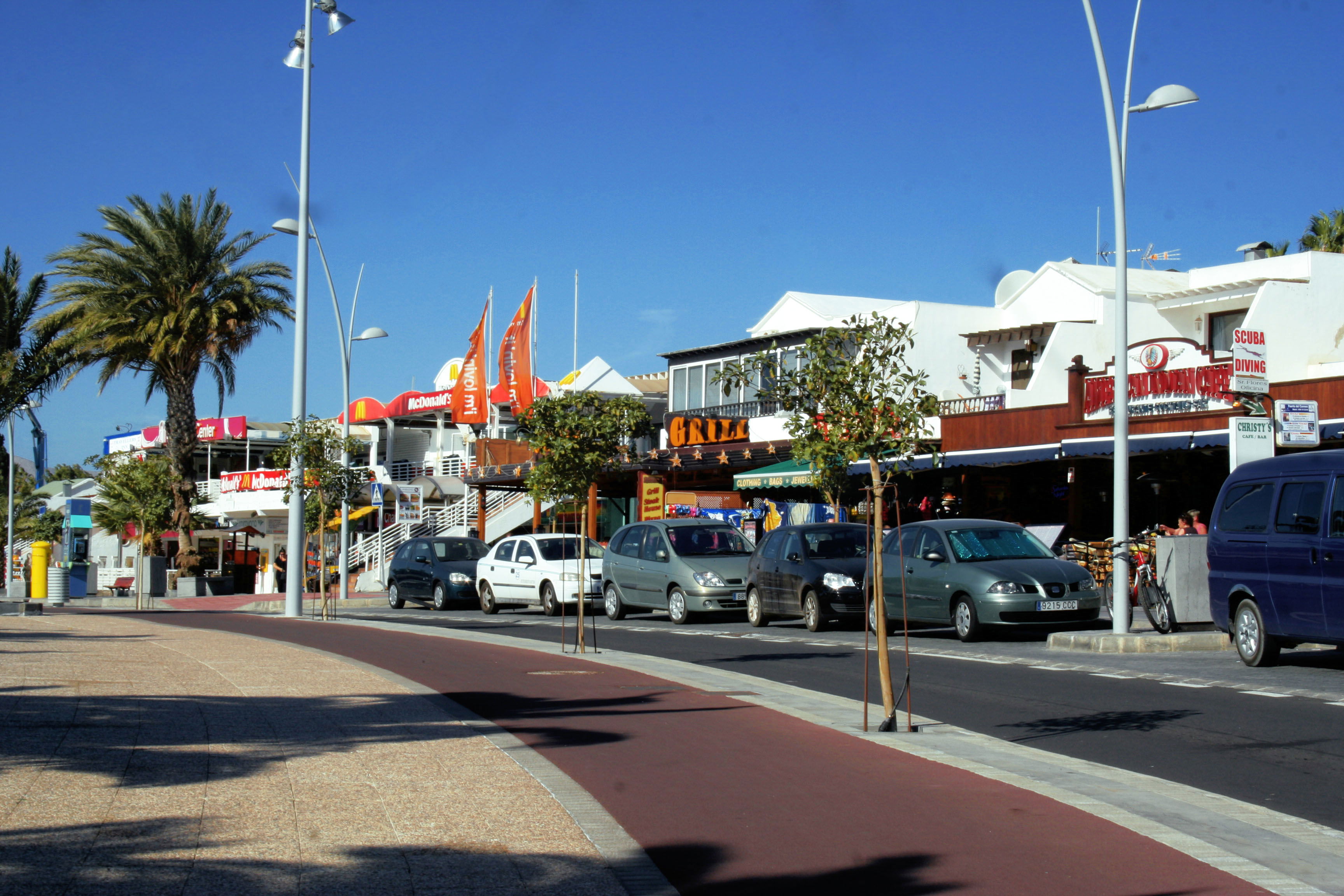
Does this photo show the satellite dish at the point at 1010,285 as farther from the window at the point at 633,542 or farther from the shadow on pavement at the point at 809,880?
the shadow on pavement at the point at 809,880

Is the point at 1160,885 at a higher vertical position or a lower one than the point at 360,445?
lower

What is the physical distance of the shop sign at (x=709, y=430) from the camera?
37344 millimetres

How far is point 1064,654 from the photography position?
15359 millimetres

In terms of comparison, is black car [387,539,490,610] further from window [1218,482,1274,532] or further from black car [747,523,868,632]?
window [1218,482,1274,532]

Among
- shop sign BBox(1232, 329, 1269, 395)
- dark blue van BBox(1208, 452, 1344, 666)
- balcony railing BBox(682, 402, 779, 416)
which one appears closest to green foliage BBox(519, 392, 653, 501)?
dark blue van BBox(1208, 452, 1344, 666)

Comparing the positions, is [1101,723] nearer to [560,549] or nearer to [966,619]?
[966,619]

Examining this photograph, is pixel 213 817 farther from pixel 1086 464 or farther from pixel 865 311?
pixel 865 311

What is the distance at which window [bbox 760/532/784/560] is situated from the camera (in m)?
20.2

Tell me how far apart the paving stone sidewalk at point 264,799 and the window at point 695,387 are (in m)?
30.6

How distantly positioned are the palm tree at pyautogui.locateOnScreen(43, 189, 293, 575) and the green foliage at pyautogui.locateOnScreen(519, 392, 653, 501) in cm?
2337

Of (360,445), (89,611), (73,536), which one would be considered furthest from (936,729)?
(73,536)

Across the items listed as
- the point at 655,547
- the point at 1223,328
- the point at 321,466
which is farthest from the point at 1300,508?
the point at 1223,328

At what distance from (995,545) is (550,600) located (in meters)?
10.4

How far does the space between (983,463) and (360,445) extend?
13.2 metres
